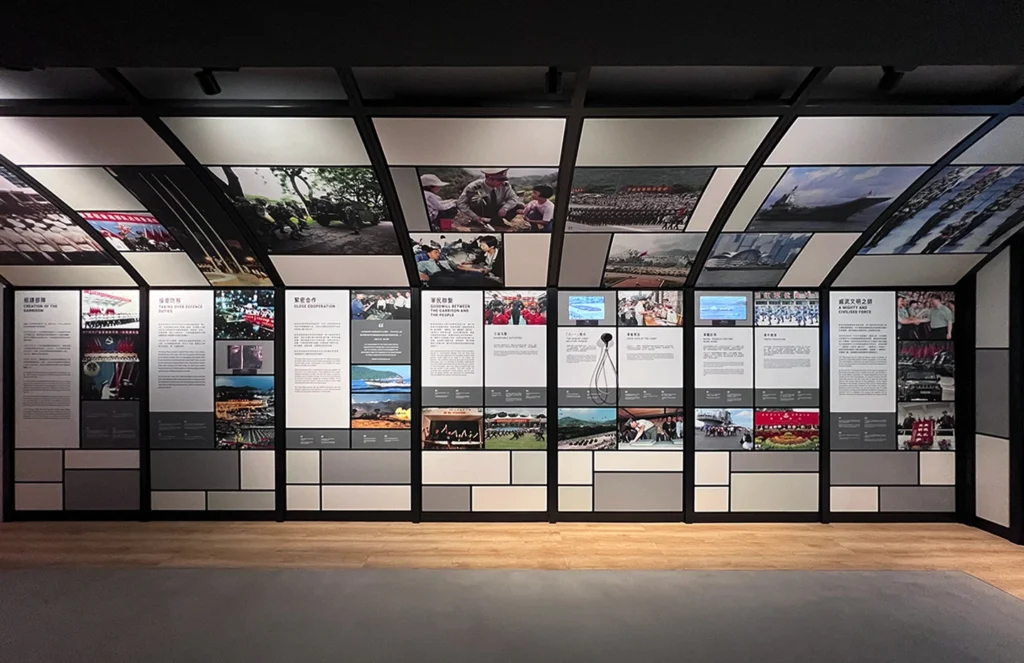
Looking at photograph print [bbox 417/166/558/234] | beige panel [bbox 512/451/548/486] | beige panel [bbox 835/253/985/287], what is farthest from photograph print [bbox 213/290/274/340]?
beige panel [bbox 835/253/985/287]

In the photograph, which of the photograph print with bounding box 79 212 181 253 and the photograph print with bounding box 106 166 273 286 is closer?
the photograph print with bounding box 106 166 273 286

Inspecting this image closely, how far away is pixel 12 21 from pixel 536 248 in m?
3.65

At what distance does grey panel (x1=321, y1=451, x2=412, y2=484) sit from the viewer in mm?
5504

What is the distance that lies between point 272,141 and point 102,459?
3.92 meters

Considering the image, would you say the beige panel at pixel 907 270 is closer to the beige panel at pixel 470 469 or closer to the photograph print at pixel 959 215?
the photograph print at pixel 959 215

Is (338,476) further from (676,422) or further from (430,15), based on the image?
(430,15)

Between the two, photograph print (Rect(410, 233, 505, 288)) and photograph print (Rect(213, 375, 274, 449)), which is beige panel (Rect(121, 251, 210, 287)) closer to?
photograph print (Rect(213, 375, 274, 449))

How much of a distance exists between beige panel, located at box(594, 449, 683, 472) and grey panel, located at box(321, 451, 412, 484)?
1.90 metres

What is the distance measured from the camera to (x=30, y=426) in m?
5.59

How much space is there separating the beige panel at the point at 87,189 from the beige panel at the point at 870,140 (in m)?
5.01

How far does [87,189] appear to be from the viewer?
174 inches

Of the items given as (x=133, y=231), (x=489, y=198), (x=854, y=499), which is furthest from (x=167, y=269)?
(x=854, y=499)

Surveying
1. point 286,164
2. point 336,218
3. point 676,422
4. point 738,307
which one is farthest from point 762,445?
point 286,164
